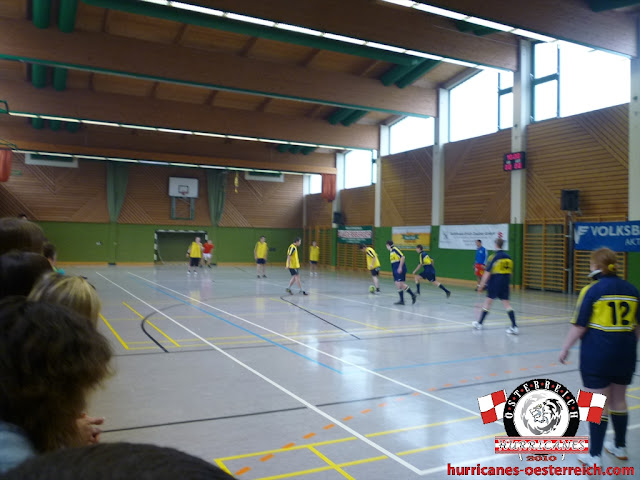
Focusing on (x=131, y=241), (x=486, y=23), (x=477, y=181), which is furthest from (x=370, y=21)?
(x=131, y=241)

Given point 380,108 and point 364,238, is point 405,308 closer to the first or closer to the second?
point 380,108

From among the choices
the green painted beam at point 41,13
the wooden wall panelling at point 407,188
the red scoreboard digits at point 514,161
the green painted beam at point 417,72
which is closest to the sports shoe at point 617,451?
the green painted beam at point 41,13

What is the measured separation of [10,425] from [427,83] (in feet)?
76.6

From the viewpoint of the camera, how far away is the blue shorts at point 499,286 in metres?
10.4

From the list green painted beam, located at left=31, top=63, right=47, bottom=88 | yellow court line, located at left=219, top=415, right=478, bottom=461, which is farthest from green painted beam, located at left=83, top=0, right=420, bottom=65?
yellow court line, located at left=219, top=415, right=478, bottom=461

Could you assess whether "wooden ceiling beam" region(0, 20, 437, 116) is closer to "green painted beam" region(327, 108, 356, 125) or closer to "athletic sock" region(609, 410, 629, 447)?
"green painted beam" region(327, 108, 356, 125)

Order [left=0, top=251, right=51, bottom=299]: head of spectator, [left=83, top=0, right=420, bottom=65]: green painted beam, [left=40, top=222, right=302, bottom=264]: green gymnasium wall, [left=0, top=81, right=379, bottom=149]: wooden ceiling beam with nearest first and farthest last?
[left=0, top=251, right=51, bottom=299]: head of spectator, [left=83, top=0, right=420, bottom=65]: green painted beam, [left=0, top=81, right=379, bottom=149]: wooden ceiling beam, [left=40, top=222, right=302, bottom=264]: green gymnasium wall

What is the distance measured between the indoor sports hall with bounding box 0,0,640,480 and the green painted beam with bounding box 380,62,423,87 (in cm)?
11

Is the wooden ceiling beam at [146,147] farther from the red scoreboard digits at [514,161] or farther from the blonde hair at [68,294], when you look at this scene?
the blonde hair at [68,294]

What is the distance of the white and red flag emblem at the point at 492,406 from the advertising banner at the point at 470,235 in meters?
15.6

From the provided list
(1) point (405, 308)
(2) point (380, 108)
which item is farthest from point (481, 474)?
(2) point (380, 108)

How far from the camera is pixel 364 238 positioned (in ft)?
98.2

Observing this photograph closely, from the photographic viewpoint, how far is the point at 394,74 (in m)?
20.0

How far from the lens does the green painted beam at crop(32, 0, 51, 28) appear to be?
13.7 meters
